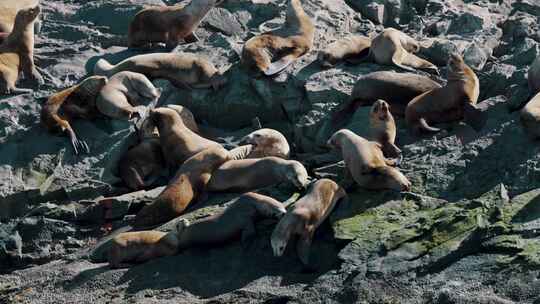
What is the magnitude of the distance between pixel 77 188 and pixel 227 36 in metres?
3.36

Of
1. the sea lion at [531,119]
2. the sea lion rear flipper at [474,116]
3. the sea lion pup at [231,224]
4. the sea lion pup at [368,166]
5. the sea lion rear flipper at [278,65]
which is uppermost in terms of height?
the sea lion at [531,119]

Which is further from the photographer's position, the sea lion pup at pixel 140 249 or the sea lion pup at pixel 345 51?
the sea lion pup at pixel 345 51

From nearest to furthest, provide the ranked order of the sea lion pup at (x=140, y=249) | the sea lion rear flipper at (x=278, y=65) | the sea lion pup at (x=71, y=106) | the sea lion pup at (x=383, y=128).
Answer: the sea lion pup at (x=140, y=249) → the sea lion pup at (x=383, y=128) → the sea lion pup at (x=71, y=106) → the sea lion rear flipper at (x=278, y=65)

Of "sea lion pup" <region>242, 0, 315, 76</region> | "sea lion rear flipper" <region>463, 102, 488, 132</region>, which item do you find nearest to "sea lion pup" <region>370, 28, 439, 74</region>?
"sea lion pup" <region>242, 0, 315, 76</region>

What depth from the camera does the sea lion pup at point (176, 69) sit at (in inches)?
517

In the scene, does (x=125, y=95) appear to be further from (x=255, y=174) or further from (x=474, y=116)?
(x=474, y=116)

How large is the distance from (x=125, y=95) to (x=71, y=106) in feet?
1.93

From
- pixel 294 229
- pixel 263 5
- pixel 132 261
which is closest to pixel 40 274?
pixel 132 261

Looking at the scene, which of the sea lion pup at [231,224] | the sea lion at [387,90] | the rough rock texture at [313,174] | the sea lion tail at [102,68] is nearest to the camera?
the rough rock texture at [313,174]

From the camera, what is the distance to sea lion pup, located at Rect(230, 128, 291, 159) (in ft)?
39.1

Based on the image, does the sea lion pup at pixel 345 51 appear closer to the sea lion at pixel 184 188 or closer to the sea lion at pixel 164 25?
the sea lion at pixel 164 25

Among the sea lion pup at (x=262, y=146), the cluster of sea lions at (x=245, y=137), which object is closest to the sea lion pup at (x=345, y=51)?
the cluster of sea lions at (x=245, y=137)

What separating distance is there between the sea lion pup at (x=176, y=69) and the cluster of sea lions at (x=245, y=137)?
1 centimetres

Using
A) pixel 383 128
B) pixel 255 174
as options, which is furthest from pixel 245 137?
pixel 383 128
